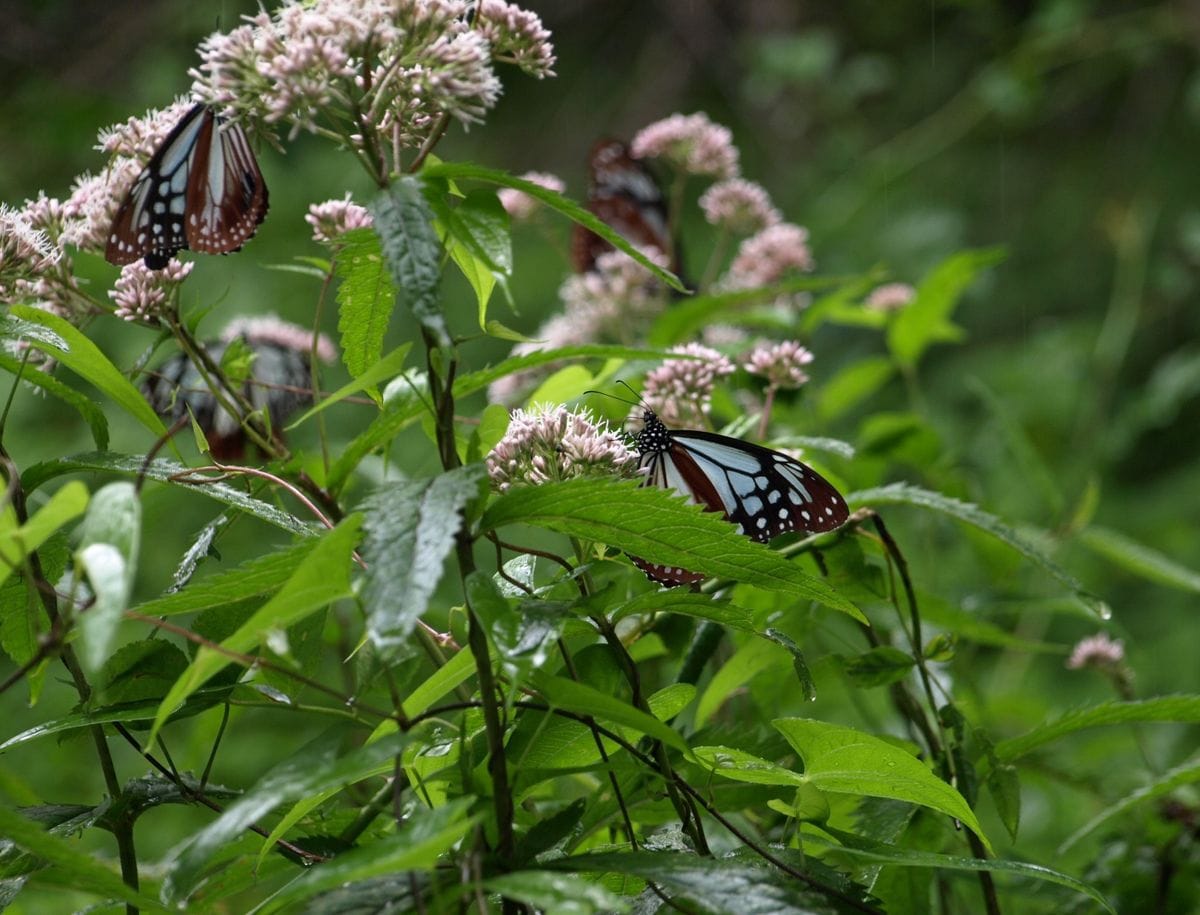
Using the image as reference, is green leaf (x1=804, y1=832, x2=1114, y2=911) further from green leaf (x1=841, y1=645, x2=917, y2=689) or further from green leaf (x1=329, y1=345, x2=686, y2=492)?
green leaf (x1=329, y1=345, x2=686, y2=492)

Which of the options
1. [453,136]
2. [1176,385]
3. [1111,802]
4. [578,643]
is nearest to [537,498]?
[578,643]

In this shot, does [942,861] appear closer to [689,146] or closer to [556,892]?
[556,892]

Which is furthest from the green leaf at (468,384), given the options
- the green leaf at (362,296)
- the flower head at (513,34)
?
the flower head at (513,34)

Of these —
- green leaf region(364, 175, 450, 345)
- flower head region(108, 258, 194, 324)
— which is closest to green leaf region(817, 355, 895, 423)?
flower head region(108, 258, 194, 324)

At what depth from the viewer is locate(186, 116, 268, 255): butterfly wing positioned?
0.81 m

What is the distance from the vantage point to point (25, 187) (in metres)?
3.01

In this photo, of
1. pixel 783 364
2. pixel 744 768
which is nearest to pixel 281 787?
pixel 744 768

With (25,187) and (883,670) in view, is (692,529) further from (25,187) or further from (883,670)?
(25,187)

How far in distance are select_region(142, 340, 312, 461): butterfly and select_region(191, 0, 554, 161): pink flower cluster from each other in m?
0.26

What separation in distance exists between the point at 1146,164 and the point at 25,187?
114 inches

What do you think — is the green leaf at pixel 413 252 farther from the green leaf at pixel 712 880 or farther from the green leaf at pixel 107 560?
the green leaf at pixel 712 880

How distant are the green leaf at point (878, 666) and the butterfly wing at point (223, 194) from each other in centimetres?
54

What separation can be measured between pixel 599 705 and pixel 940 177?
2.72 m

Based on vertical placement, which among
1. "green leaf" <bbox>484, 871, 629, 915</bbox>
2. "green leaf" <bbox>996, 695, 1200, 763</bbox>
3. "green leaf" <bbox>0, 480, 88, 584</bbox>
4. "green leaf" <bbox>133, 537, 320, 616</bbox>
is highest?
"green leaf" <bbox>0, 480, 88, 584</bbox>
